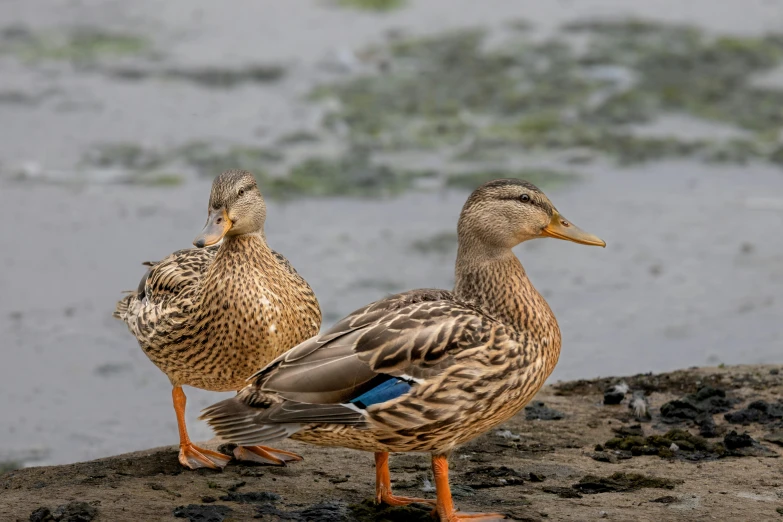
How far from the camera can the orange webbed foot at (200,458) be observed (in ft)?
19.2

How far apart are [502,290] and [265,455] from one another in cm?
143

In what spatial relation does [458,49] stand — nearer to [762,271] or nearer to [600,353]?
[762,271]

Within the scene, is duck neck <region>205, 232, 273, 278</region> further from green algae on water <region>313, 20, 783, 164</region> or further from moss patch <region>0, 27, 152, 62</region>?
moss patch <region>0, 27, 152, 62</region>

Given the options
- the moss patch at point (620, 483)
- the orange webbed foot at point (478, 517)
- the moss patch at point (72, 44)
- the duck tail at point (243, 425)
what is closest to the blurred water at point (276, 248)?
the moss patch at point (72, 44)

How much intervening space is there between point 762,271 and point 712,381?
2189 millimetres

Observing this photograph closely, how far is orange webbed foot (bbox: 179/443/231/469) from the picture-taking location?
585 centimetres

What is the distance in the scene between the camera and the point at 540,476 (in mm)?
5539

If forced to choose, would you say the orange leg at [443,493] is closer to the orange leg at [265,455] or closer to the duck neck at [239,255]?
the orange leg at [265,455]

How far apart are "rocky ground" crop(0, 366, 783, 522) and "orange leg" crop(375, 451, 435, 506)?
62 mm

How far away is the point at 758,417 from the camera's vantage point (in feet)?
20.5

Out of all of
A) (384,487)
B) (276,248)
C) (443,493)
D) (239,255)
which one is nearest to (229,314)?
(239,255)

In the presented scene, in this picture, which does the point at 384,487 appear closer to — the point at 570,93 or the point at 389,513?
the point at 389,513

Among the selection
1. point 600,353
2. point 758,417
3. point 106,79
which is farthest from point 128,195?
point 758,417

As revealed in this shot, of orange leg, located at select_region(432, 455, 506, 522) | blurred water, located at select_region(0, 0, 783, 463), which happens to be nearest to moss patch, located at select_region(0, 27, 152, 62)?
blurred water, located at select_region(0, 0, 783, 463)
